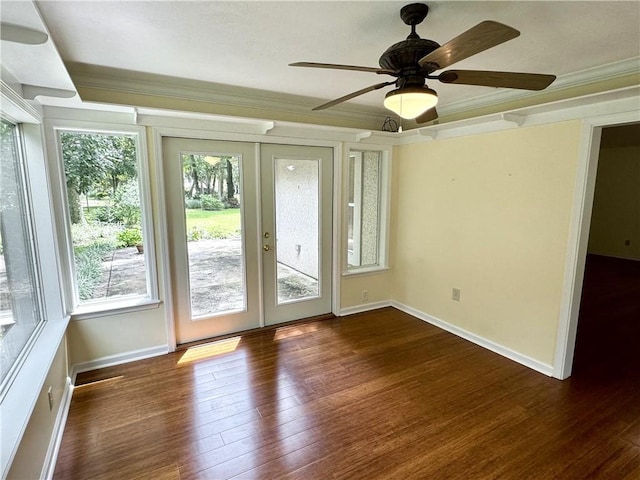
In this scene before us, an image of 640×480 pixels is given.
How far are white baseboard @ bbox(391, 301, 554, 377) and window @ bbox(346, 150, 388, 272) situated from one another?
734mm

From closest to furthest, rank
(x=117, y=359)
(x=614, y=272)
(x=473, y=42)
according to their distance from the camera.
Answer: (x=473, y=42) → (x=117, y=359) → (x=614, y=272)

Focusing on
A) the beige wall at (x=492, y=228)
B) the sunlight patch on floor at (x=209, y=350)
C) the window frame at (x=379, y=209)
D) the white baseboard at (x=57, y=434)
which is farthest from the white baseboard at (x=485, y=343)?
the white baseboard at (x=57, y=434)

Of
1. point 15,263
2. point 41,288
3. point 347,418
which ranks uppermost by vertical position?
point 15,263

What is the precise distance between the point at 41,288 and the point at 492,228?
3776 millimetres

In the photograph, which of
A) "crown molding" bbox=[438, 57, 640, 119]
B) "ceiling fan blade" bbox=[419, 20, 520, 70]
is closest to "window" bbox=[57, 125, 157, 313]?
"ceiling fan blade" bbox=[419, 20, 520, 70]

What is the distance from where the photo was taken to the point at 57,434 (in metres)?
2.02

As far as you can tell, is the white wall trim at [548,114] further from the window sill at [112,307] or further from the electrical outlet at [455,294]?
the window sill at [112,307]

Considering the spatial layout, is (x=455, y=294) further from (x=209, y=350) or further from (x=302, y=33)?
(x=302, y=33)

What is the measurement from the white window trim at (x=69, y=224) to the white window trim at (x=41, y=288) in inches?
3.7

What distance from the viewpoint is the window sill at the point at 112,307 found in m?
2.75

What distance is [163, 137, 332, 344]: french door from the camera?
123 inches

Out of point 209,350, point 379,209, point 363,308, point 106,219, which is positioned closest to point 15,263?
point 106,219

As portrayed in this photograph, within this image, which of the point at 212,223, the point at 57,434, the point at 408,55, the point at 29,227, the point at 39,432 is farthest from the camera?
the point at 212,223

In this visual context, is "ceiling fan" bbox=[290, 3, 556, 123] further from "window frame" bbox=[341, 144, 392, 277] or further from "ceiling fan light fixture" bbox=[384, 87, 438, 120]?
"window frame" bbox=[341, 144, 392, 277]
